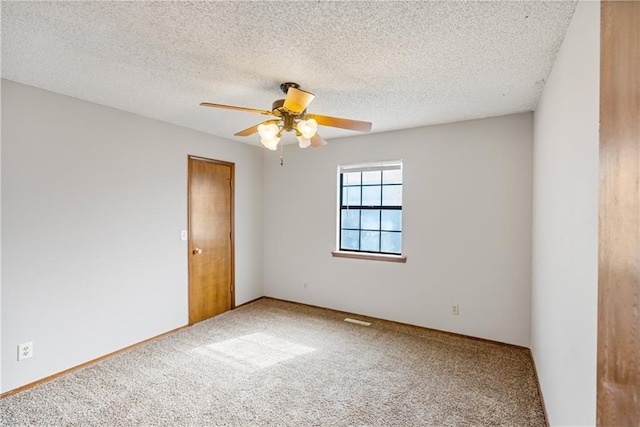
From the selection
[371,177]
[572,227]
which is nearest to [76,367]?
[371,177]

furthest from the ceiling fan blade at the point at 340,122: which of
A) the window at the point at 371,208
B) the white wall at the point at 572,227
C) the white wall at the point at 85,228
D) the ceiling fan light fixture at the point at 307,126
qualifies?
the white wall at the point at 85,228

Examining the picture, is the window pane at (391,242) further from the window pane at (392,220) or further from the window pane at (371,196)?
the window pane at (371,196)

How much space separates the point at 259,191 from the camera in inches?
193

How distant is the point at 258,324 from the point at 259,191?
2.01 meters

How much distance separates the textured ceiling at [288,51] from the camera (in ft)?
5.10

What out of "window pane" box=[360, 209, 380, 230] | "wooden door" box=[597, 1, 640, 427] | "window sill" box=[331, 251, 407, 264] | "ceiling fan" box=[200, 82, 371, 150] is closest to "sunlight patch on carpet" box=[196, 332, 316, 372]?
"window sill" box=[331, 251, 407, 264]

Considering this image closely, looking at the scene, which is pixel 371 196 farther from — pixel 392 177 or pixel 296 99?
pixel 296 99

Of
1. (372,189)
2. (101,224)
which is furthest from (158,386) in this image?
(372,189)

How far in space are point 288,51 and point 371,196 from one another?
8.40 feet

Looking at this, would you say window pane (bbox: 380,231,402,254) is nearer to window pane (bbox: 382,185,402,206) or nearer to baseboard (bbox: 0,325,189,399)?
window pane (bbox: 382,185,402,206)

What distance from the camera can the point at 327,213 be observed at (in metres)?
4.41

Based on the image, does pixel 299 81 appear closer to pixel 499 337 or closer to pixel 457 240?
pixel 457 240

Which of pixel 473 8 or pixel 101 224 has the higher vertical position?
pixel 473 8

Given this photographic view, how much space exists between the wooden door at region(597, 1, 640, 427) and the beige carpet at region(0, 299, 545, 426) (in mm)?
1707
